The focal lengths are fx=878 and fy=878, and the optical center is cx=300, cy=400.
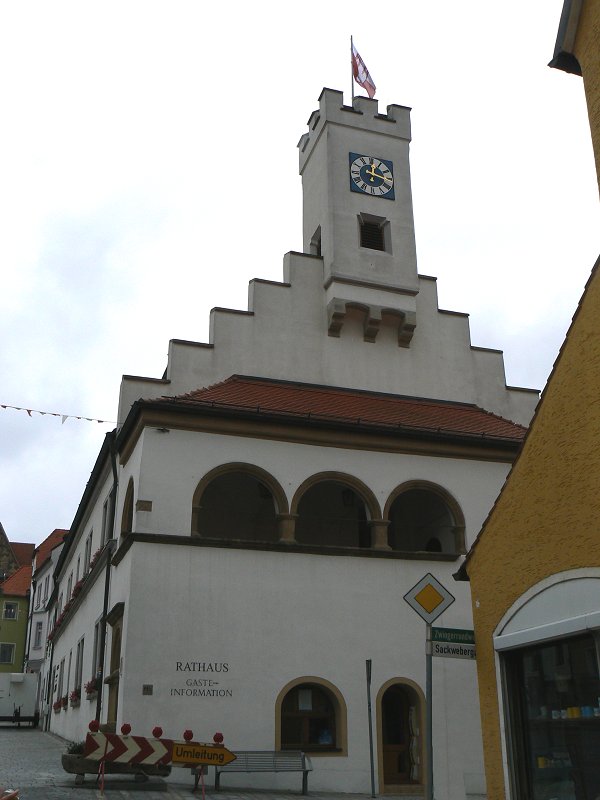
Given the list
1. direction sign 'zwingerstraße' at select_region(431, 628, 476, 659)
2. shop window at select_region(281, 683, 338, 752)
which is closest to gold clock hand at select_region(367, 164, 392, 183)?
shop window at select_region(281, 683, 338, 752)

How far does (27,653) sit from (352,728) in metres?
51.6

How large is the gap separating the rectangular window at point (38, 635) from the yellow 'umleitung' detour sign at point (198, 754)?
5128cm

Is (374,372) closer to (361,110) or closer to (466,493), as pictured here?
(466,493)

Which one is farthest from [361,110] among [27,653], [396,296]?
[27,653]

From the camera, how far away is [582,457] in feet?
31.5

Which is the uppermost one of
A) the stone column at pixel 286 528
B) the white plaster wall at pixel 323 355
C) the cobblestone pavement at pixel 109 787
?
the white plaster wall at pixel 323 355

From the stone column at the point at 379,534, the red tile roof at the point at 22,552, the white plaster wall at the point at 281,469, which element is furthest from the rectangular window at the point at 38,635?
the stone column at the point at 379,534

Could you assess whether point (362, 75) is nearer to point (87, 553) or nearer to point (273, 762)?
point (87, 553)

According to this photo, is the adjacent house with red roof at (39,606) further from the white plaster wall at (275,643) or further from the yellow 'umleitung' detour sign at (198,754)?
the yellow 'umleitung' detour sign at (198,754)

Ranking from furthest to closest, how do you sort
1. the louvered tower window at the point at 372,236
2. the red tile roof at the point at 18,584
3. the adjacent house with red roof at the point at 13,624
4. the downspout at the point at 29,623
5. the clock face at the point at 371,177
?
the red tile roof at the point at 18,584 → the adjacent house with red roof at the point at 13,624 → the downspout at the point at 29,623 → the clock face at the point at 371,177 → the louvered tower window at the point at 372,236

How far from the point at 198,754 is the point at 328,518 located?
10.5 meters

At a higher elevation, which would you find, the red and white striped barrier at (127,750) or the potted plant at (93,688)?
the potted plant at (93,688)

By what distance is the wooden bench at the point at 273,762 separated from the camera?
16141 mm

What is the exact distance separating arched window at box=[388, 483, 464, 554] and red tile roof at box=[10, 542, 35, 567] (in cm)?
6661
